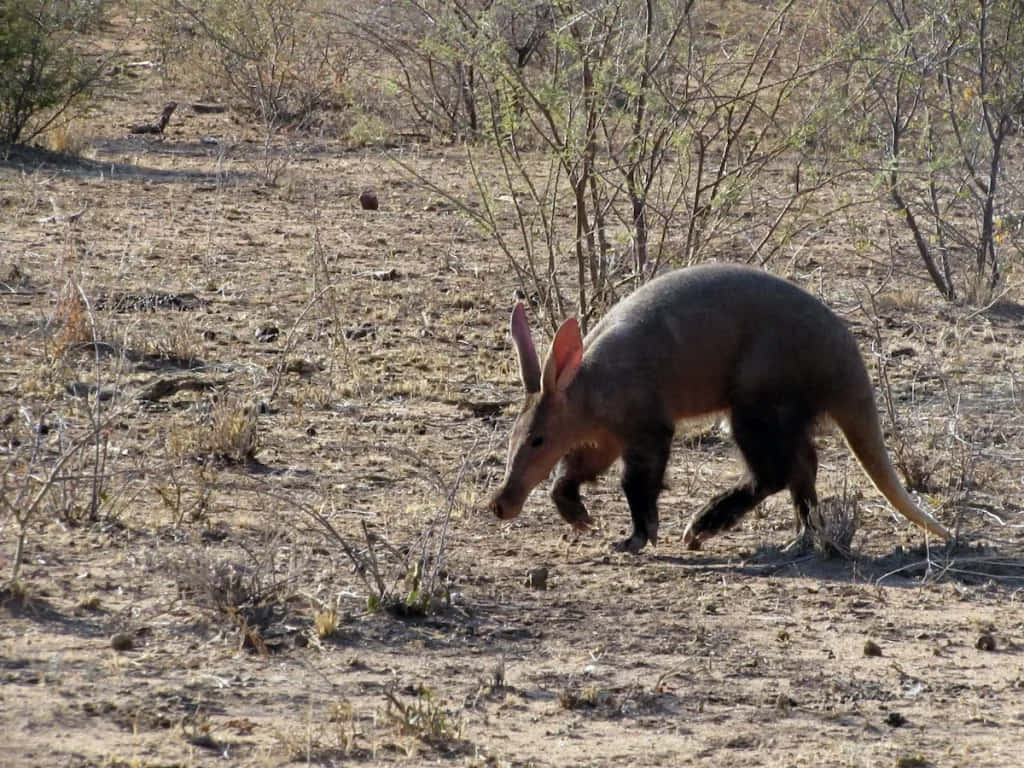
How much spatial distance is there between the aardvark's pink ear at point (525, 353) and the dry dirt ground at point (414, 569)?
1.00ft

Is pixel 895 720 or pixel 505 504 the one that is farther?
pixel 505 504

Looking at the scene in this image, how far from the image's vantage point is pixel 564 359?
6160 mm

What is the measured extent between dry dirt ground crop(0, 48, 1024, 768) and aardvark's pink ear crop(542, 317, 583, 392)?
1.26ft

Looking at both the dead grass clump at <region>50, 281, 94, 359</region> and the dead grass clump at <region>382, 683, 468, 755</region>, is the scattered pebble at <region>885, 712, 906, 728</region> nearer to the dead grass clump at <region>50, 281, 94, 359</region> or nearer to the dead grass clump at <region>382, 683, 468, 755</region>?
the dead grass clump at <region>382, 683, 468, 755</region>

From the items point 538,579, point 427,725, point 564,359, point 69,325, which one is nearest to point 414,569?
point 538,579

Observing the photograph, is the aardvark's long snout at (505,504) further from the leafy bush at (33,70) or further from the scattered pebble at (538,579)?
the leafy bush at (33,70)

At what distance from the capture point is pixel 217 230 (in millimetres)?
11477

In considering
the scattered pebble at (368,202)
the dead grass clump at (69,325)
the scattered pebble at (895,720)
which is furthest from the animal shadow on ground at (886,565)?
the scattered pebble at (368,202)

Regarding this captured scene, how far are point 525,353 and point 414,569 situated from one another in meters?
1.42

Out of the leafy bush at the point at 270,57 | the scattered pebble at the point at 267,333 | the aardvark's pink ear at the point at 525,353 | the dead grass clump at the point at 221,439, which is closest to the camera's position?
the aardvark's pink ear at the point at 525,353

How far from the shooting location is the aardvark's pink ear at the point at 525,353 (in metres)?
6.26

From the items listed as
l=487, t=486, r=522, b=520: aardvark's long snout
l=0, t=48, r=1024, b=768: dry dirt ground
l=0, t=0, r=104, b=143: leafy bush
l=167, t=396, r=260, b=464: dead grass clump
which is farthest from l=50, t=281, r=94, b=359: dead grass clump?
l=0, t=0, r=104, b=143: leafy bush

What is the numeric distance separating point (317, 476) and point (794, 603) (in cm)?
217

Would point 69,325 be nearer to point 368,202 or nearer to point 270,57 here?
point 368,202
